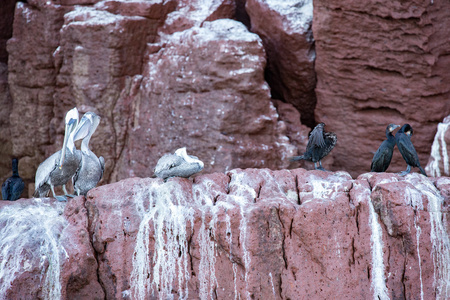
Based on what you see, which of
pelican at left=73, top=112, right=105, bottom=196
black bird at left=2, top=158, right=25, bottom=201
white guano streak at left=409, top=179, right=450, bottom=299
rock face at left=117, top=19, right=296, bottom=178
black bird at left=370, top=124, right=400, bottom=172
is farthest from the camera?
rock face at left=117, top=19, right=296, bottom=178

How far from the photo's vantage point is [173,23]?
8.96 m

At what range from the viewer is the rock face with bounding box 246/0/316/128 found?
864 centimetres

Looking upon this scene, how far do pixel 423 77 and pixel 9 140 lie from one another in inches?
276

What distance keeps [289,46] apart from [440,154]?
2.79 metres

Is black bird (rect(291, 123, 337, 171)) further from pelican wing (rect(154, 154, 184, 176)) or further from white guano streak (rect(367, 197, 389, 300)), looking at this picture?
pelican wing (rect(154, 154, 184, 176))

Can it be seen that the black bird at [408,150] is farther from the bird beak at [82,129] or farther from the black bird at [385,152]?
the bird beak at [82,129]

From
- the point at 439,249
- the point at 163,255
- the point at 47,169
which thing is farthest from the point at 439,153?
the point at 47,169

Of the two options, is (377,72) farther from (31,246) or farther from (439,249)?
(31,246)

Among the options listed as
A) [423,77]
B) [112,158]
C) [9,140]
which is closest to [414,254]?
[423,77]

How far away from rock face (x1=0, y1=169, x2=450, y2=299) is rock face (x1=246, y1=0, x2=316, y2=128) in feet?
12.5

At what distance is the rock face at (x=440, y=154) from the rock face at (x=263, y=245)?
7.21 ft

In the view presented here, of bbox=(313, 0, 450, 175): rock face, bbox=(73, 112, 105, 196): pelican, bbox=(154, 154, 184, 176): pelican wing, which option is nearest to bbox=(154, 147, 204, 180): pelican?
bbox=(154, 154, 184, 176): pelican wing

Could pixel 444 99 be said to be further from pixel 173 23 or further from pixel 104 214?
pixel 104 214

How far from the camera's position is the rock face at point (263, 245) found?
523 cm
